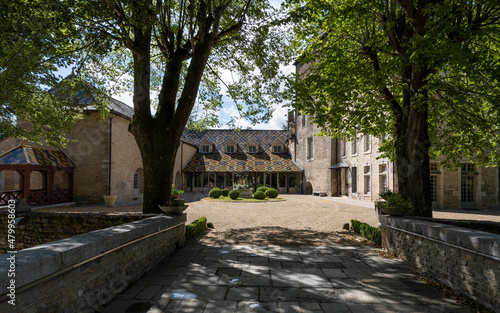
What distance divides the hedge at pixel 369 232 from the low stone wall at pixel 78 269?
6.15 m

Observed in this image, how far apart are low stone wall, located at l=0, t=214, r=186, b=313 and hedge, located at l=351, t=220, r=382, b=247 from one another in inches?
242

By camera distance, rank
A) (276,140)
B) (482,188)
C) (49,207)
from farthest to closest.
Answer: (276,140)
(482,188)
(49,207)

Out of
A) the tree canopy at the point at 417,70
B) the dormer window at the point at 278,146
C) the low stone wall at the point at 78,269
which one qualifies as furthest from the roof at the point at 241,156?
the low stone wall at the point at 78,269

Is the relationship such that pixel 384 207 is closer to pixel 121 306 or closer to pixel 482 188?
pixel 121 306

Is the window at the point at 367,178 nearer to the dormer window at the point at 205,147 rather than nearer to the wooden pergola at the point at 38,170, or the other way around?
the dormer window at the point at 205,147

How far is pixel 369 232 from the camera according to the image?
27.7 ft

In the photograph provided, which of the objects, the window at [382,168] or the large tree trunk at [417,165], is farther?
the window at [382,168]

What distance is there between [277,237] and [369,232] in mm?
2903

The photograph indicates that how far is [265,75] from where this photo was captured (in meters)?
10.9

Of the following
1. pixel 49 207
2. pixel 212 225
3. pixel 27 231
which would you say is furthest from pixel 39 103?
pixel 212 225

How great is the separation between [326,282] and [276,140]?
30.0 metres

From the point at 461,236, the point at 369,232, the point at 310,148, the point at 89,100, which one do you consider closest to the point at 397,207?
the point at 369,232

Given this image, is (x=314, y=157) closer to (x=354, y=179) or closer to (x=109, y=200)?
(x=354, y=179)

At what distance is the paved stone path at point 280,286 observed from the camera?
3.96 meters
